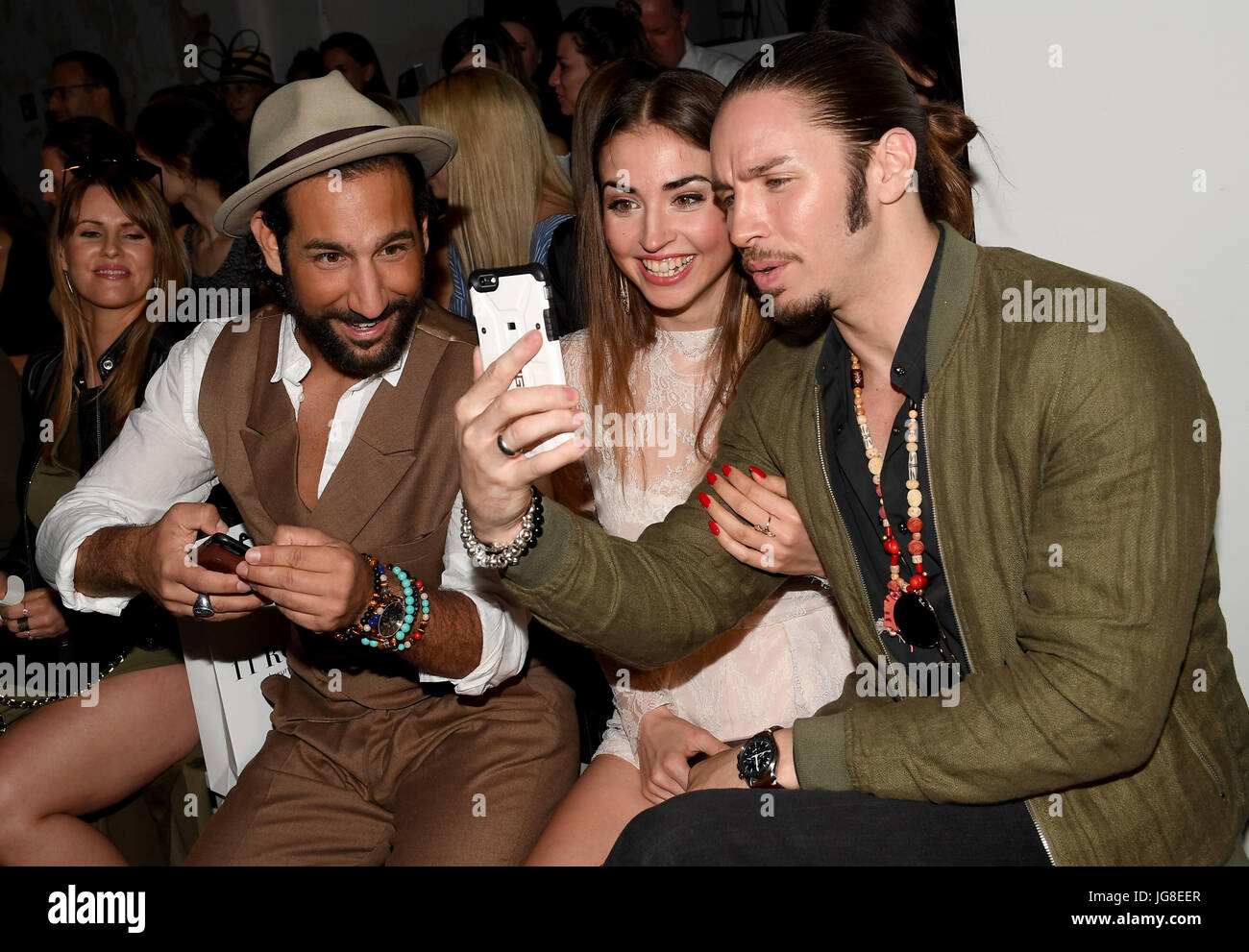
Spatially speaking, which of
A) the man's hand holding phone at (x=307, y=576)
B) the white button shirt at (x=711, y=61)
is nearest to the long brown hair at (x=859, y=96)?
the man's hand holding phone at (x=307, y=576)

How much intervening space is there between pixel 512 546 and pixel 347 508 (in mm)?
617

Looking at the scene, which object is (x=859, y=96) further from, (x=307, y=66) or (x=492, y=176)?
(x=307, y=66)

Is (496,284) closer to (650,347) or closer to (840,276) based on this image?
(840,276)

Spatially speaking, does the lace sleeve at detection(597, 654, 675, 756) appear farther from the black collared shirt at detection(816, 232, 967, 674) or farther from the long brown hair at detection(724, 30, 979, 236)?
the long brown hair at detection(724, 30, 979, 236)

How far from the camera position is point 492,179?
375 centimetres

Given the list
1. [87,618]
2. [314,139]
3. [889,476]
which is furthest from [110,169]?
[889,476]

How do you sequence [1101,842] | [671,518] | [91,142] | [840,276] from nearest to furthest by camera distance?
[1101,842]
[840,276]
[671,518]
[91,142]

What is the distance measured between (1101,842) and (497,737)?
113cm

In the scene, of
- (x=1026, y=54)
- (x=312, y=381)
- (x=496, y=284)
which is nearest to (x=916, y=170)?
(x=1026, y=54)

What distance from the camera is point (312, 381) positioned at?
8.02 ft

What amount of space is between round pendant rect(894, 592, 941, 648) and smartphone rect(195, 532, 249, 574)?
1.13 m

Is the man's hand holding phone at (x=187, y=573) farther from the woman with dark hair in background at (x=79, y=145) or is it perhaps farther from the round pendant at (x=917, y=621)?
the woman with dark hair in background at (x=79, y=145)

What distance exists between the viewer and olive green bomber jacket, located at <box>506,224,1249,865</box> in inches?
62.0

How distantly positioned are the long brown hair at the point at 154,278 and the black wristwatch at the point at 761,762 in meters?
1.95
